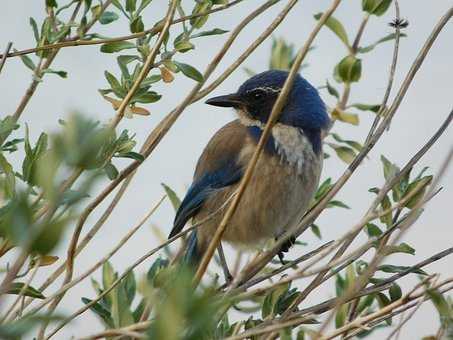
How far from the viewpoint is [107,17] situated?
262cm

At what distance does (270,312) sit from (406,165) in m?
0.65

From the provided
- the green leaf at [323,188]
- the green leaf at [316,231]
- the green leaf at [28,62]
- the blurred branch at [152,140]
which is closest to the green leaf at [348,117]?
the blurred branch at [152,140]

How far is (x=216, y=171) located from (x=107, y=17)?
176 centimetres

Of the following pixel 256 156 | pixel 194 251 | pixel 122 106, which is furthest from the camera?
pixel 194 251

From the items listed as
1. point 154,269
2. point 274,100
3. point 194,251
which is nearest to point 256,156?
point 154,269

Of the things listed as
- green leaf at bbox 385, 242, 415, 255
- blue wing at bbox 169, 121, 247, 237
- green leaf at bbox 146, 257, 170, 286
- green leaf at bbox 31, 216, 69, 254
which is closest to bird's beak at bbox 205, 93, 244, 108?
blue wing at bbox 169, 121, 247, 237

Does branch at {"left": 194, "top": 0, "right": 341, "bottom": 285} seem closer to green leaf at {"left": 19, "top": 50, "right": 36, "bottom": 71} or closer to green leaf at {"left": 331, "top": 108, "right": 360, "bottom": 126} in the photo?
green leaf at {"left": 331, "top": 108, "right": 360, "bottom": 126}

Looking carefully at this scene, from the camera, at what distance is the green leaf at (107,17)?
2605 millimetres

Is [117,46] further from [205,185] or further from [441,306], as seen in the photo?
[205,185]

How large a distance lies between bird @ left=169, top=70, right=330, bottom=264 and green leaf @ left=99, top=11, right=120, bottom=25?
4.99 feet

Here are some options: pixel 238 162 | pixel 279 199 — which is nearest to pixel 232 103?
pixel 238 162

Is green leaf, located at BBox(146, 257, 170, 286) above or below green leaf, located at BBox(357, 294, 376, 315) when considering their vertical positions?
above

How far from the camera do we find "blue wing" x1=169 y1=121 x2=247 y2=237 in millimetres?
4207

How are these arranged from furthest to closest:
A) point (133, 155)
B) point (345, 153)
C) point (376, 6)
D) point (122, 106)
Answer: point (345, 153)
point (376, 6)
point (133, 155)
point (122, 106)
